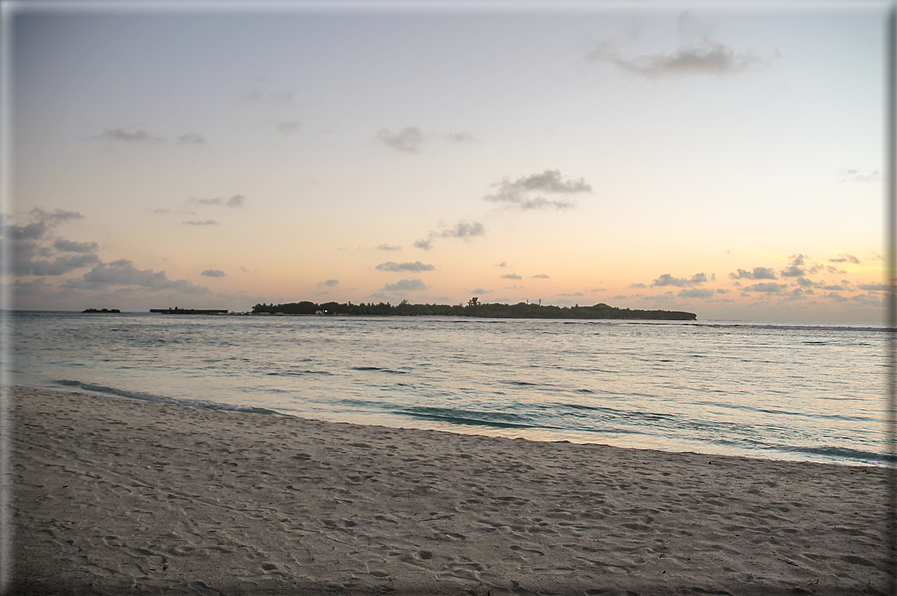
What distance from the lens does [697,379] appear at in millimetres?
22844

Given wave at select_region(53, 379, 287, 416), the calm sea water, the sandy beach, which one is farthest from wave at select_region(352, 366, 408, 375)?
the sandy beach

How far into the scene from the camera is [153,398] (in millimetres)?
15781

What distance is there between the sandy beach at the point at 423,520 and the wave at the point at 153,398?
4585mm

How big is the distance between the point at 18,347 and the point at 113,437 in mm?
33611

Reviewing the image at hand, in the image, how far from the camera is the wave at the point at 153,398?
14047 mm

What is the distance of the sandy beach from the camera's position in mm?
4375

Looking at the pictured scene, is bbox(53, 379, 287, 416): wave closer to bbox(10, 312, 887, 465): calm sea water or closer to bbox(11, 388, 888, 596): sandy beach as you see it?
bbox(10, 312, 887, 465): calm sea water

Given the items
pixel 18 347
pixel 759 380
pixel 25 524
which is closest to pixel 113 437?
pixel 25 524

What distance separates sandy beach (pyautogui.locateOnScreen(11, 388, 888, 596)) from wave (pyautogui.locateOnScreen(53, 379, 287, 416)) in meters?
4.58

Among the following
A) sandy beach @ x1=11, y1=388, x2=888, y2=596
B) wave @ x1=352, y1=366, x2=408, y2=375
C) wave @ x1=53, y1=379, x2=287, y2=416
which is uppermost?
sandy beach @ x1=11, y1=388, x2=888, y2=596

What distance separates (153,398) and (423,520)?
13.4 m

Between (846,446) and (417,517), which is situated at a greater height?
(417,517)

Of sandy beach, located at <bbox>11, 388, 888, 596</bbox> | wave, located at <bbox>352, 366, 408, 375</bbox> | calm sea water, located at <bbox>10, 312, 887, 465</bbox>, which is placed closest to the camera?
sandy beach, located at <bbox>11, 388, 888, 596</bbox>

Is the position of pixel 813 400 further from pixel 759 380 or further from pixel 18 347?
pixel 18 347
